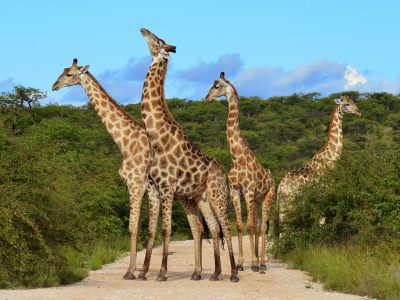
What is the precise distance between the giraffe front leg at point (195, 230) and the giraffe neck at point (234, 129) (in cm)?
194

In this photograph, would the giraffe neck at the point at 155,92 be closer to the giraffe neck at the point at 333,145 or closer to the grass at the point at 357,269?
the grass at the point at 357,269

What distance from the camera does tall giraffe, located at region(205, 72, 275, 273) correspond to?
14.9m

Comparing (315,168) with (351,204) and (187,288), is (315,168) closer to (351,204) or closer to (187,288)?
(351,204)

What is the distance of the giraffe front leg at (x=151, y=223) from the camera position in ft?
43.2

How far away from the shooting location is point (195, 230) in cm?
1345

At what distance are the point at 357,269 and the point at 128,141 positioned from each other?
4316mm

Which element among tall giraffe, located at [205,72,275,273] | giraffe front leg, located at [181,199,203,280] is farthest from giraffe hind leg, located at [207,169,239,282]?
tall giraffe, located at [205,72,275,273]

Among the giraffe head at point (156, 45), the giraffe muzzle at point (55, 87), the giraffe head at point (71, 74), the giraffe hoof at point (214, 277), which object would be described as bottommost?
the giraffe hoof at point (214, 277)

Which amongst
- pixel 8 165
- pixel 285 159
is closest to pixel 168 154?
pixel 8 165

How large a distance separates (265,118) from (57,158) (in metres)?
40.6

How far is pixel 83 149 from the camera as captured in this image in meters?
28.3

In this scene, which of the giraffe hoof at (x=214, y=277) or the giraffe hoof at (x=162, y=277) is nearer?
the giraffe hoof at (x=162, y=277)

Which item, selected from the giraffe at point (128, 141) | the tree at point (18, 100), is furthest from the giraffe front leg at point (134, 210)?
the tree at point (18, 100)

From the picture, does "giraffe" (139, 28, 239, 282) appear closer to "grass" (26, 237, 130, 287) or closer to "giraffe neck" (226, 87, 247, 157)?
"grass" (26, 237, 130, 287)
